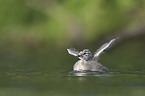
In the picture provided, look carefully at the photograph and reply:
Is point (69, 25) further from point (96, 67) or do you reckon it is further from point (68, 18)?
point (96, 67)

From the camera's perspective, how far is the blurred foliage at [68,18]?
42.8 m

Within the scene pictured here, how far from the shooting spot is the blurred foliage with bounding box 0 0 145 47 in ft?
141

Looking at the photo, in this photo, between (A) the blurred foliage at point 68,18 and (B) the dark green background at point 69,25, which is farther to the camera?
(A) the blurred foliage at point 68,18

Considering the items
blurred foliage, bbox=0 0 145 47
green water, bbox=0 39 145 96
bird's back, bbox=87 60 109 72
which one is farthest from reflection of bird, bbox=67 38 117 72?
blurred foliage, bbox=0 0 145 47

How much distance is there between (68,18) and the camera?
4553 centimetres

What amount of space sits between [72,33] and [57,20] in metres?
2.64

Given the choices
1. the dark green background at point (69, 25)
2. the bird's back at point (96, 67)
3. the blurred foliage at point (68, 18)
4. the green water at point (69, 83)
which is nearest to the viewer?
the green water at point (69, 83)

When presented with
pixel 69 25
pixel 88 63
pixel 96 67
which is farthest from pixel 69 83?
pixel 69 25

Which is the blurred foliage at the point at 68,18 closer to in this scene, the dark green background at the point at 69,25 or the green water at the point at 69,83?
the dark green background at the point at 69,25

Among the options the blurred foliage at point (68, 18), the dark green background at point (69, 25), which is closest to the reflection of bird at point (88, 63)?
the dark green background at point (69, 25)

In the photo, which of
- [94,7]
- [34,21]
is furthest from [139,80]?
[34,21]

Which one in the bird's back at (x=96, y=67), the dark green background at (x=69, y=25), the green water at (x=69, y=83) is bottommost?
the green water at (x=69, y=83)

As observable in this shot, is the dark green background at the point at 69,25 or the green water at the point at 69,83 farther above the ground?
the dark green background at the point at 69,25

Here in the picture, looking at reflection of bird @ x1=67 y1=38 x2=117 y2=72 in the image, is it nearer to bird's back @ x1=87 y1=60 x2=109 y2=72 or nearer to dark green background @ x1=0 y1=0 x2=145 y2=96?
bird's back @ x1=87 y1=60 x2=109 y2=72
